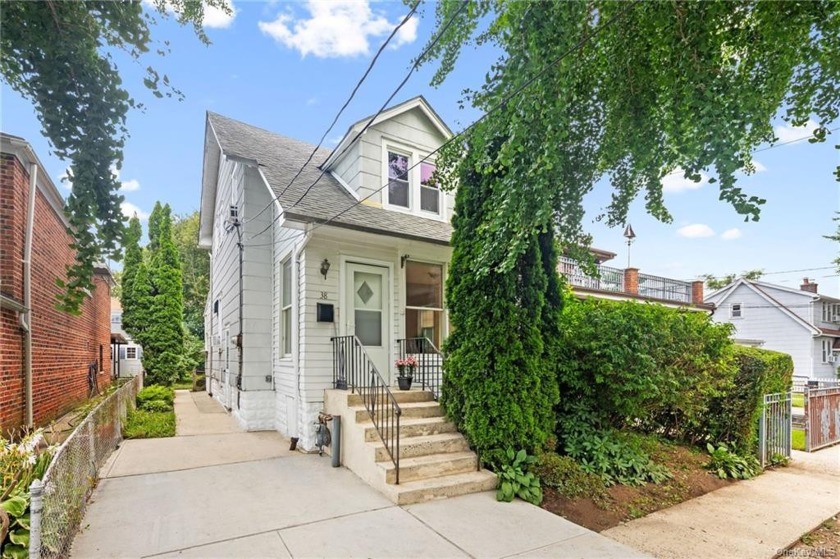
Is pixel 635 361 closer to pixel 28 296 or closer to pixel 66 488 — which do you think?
pixel 66 488

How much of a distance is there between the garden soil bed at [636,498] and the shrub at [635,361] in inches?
29.9

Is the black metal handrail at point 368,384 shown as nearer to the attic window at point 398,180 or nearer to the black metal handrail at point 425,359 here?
the black metal handrail at point 425,359

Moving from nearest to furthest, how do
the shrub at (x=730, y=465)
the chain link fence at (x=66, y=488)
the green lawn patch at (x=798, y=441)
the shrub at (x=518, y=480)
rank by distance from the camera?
the chain link fence at (x=66, y=488)
the shrub at (x=518, y=480)
the shrub at (x=730, y=465)
the green lawn patch at (x=798, y=441)

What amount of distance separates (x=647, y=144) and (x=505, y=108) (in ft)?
4.06

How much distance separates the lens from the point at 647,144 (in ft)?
11.9

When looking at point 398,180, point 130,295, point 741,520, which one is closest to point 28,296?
point 398,180

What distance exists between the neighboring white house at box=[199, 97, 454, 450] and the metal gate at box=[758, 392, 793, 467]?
5.21 meters

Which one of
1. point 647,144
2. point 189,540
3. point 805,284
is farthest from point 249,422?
point 805,284

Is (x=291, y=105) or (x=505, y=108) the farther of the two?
(x=291, y=105)

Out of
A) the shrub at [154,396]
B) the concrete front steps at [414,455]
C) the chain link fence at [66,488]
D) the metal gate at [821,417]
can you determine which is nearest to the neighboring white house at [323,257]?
the concrete front steps at [414,455]

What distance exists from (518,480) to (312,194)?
17.9 feet

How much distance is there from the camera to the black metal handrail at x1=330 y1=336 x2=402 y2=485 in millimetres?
5320

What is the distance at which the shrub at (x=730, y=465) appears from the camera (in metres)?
5.96

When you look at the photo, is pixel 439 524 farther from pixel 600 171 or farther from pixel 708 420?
pixel 708 420
